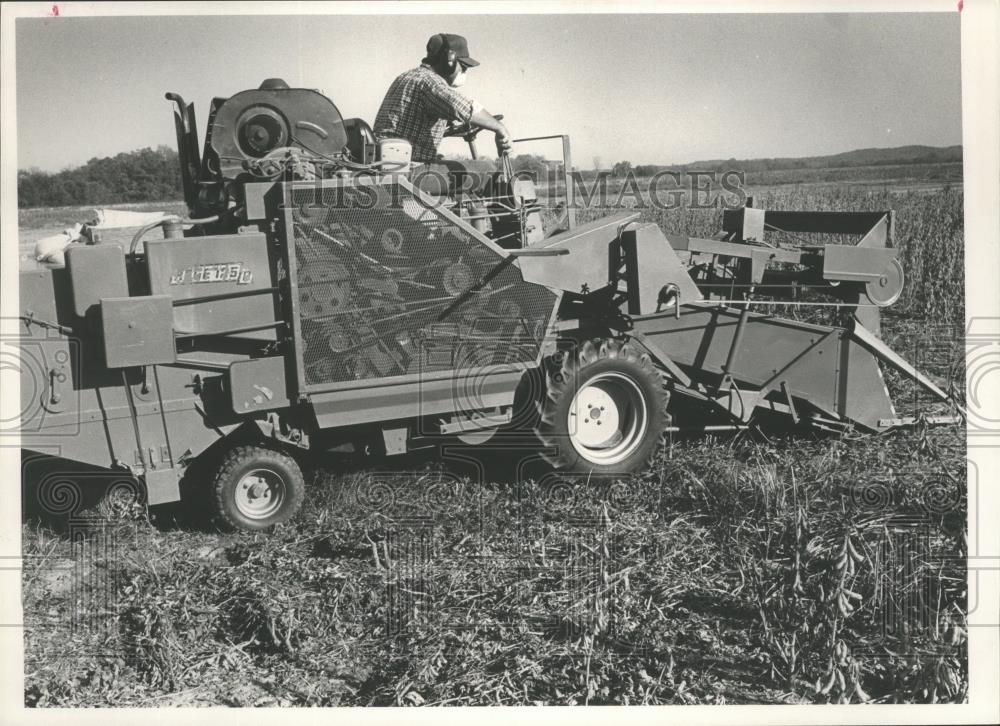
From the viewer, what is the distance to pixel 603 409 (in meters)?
6.81

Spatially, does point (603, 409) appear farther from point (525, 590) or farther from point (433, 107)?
point (433, 107)

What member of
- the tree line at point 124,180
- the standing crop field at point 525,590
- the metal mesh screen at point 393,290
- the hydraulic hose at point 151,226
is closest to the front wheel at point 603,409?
the standing crop field at point 525,590

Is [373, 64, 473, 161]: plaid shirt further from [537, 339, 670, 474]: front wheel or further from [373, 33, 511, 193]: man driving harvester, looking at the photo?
A: [537, 339, 670, 474]: front wheel

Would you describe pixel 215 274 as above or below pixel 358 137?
below

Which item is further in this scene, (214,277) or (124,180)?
(124,180)

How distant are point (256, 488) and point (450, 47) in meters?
3.26

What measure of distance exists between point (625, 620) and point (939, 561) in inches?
72.5

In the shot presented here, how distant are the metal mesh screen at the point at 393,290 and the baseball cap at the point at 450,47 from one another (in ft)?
4.31

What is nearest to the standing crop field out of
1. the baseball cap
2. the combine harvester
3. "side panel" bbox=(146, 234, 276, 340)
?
the combine harvester

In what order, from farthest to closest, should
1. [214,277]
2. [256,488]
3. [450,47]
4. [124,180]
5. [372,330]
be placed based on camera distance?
[124,180]
[450,47]
[256,488]
[372,330]
[214,277]

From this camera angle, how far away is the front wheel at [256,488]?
5.99 meters

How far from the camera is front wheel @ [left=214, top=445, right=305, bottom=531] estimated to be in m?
5.99

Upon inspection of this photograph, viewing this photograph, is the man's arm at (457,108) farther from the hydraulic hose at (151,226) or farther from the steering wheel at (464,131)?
the hydraulic hose at (151,226)

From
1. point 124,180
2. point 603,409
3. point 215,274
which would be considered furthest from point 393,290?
point 124,180
